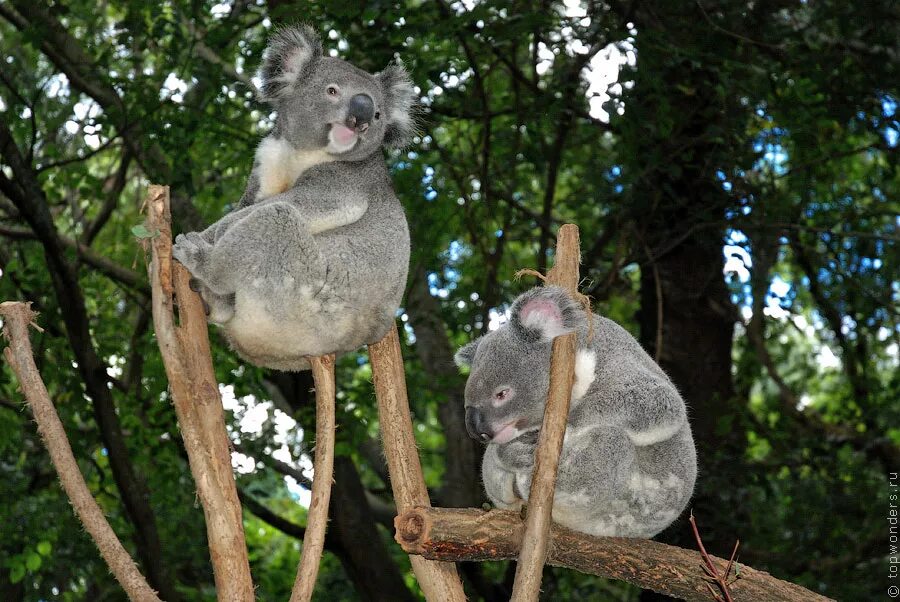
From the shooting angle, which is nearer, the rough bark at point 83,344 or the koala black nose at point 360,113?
the koala black nose at point 360,113

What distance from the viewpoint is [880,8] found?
20.5 feet

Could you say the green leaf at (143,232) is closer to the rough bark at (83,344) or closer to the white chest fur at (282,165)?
the white chest fur at (282,165)

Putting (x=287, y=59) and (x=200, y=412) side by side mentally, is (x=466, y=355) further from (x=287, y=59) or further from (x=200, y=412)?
(x=287, y=59)

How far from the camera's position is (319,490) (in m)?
3.41

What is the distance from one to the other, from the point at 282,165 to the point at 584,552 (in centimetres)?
190

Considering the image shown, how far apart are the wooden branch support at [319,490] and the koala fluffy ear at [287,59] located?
1249 mm

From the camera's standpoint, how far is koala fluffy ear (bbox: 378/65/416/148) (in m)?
4.19

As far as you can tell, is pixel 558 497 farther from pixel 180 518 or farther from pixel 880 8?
pixel 180 518

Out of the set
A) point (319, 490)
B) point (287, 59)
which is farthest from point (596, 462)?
point (287, 59)

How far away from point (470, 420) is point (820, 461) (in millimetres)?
4655

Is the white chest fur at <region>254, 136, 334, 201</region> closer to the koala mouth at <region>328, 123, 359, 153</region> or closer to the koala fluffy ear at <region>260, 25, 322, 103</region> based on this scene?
the koala mouth at <region>328, 123, 359, 153</region>

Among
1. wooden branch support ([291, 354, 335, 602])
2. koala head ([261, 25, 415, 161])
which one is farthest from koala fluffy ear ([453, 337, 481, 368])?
koala head ([261, 25, 415, 161])

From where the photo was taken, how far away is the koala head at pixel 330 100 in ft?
12.8

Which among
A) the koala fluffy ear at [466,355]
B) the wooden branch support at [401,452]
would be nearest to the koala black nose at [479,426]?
the wooden branch support at [401,452]
